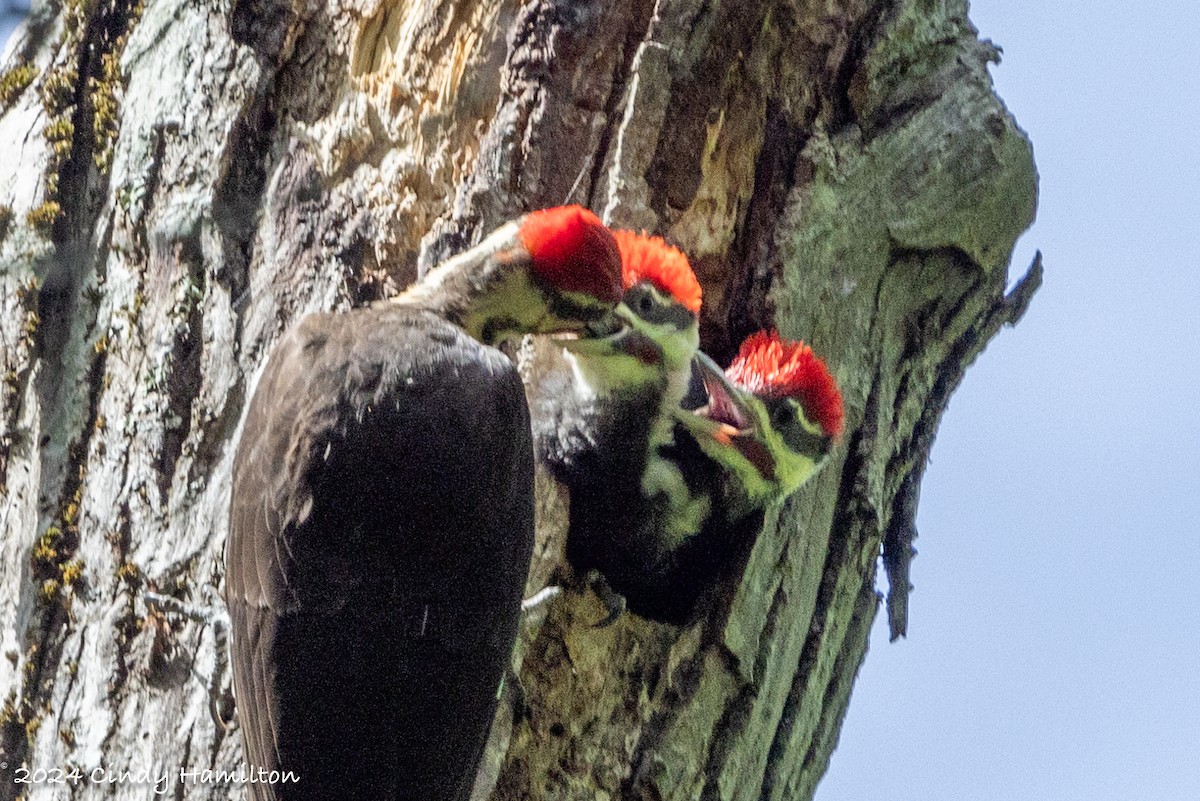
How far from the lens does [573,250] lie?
8.86ft

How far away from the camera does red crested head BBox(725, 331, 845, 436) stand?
9.37 feet

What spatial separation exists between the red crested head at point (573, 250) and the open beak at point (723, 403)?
0.95 ft

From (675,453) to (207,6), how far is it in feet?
4.19

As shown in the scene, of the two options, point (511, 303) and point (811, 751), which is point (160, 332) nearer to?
point (511, 303)

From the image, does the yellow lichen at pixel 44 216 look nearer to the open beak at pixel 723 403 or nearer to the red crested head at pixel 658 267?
the red crested head at pixel 658 267

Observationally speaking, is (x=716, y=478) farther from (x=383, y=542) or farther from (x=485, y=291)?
(x=383, y=542)

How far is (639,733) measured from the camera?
2.75m

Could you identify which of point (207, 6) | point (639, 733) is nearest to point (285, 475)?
point (639, 733)
